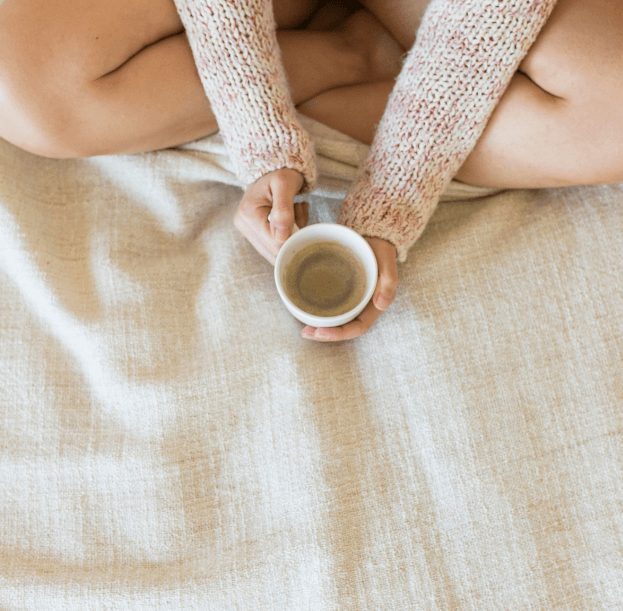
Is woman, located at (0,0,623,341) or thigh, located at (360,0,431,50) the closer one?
woman, located at (0,0,623,341)

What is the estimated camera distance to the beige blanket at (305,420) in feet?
1.95

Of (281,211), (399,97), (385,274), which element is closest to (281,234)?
(281,211)

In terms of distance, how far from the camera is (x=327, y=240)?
2.07 feet

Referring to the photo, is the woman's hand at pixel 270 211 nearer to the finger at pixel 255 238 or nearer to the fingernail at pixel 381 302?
the finger at pixel 255 238

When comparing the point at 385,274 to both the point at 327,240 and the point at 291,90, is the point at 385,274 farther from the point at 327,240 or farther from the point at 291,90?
the point at 291,90

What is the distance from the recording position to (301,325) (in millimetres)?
693

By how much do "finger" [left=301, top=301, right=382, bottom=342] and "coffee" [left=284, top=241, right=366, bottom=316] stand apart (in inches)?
0.8

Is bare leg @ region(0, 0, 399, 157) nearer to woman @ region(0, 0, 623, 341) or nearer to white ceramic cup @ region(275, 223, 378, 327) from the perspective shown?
woman @ region(0, 0, 623, 341)

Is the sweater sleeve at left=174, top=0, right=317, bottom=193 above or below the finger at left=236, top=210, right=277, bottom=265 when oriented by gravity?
Answer: above

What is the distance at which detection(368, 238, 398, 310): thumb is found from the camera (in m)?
0.61

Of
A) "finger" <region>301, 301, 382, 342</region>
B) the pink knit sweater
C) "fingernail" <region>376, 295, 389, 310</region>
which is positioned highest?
the pink knit sweater

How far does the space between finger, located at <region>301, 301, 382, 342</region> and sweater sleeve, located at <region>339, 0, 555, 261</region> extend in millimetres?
81

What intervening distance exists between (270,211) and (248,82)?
0.16 metres

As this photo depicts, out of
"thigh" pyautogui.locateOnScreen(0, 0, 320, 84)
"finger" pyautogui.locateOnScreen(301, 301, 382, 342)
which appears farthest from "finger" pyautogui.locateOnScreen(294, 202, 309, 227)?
"thigh" pyautogui.locateOnScreen(0, 0, 320, 84)
